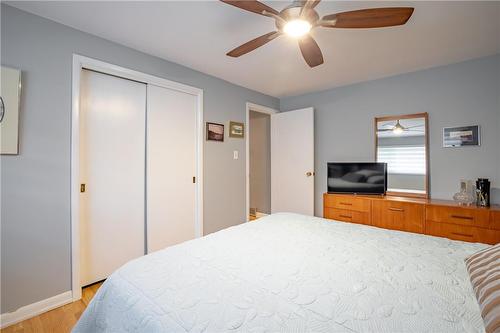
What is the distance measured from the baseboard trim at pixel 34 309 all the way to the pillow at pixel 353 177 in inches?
130

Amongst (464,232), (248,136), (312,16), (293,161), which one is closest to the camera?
(312,16)

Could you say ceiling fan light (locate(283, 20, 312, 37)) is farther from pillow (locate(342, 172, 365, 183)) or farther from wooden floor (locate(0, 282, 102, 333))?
wooden floor (locate(0, 282, 102, 333))

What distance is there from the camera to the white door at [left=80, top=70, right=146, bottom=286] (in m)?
2.09

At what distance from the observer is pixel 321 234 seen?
1.65 meters

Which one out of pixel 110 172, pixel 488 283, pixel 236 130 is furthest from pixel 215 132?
pixel 488 283

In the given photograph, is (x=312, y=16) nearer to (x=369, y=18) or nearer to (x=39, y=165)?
(x=369, y=18)

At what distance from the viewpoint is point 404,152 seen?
2973mm

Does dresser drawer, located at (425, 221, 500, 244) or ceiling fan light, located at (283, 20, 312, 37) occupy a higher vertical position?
ceiling fan light, located at (283, 20, 312, 37)

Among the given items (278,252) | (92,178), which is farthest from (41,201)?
(278,252)

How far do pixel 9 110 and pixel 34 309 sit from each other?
59.5 inches

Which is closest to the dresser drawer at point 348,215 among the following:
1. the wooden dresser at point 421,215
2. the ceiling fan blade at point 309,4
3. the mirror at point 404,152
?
the wooden dresser at point 421,215

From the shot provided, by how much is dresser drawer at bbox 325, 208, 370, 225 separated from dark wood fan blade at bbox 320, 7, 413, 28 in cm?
224

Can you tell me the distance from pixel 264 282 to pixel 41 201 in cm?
189

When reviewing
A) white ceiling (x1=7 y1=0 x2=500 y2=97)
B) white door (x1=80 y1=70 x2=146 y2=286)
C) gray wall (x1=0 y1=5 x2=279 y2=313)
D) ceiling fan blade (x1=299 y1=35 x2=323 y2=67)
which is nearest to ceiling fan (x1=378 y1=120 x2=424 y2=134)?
white ceiling (x1=7 y1=0 x2=500 y2=97)
